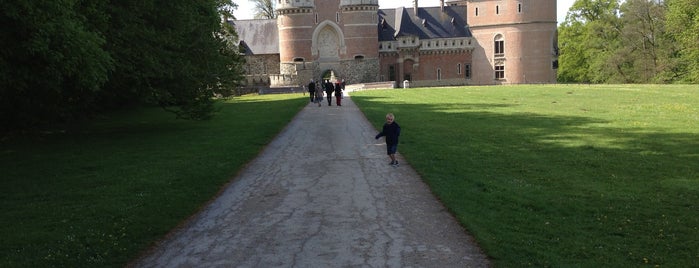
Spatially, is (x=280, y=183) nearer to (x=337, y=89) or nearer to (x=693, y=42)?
(x=337, y=89)

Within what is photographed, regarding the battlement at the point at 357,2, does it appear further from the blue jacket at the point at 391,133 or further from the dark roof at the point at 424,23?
the blue jacket at the point at 391,133

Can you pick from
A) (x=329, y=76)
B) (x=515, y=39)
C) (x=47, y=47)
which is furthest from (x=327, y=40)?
(x=47, y=47)

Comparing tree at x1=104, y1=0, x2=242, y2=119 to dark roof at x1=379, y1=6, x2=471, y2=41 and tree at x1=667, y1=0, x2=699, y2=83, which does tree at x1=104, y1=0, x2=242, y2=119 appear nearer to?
tree at x1=667, y1=0, x2=699, y2=83

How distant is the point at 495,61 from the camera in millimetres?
58969

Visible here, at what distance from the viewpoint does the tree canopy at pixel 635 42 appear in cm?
4666

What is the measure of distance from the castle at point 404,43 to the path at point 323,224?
44.5 metres

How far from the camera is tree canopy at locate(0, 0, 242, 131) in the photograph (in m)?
12.1

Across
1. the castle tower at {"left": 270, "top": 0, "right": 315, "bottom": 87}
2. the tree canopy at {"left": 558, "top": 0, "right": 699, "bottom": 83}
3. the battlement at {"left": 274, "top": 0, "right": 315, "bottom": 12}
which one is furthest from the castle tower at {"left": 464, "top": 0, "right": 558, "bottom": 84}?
the castle tower at {"left": 270, "top": 0, "right": 315, "bottom": 87}

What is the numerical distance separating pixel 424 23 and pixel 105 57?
49471 mm

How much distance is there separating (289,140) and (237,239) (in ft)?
30.5

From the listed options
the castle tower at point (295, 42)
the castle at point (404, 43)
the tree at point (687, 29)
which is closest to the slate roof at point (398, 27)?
the castle at point (404, 43)

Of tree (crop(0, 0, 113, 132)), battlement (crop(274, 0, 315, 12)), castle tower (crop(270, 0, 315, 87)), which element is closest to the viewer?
tree (crop(0, 0, 113, 132))

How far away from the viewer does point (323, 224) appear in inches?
310

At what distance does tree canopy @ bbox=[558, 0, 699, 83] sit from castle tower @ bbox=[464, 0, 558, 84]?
15.1ft
